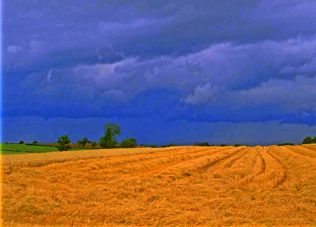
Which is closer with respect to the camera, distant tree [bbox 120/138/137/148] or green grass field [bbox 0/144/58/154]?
green grass field [bbox 0/144/58/154]

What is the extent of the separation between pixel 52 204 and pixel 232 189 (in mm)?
6773

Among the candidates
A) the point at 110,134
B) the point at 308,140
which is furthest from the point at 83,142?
the point at 308,140

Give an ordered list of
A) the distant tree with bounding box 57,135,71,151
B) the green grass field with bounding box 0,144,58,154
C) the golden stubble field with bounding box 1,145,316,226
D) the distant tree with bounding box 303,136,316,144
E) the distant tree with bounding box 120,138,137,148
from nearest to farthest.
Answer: the golden stubble field with bounding box 1,145,316,226
the green grass field with bounding box 0,144,58,154
the distant tree with bounding box 57,135,71,151
the distant tree with bounding box 120,138,137,148
the distant tree with bounding box 303,136,316,144

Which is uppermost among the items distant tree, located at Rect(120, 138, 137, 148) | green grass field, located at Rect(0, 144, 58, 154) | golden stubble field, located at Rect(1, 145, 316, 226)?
distant tree, located at Rect(120, 138, 137, 148)

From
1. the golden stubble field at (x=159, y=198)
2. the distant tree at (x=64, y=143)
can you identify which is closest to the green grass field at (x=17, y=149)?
the distant tree at (x=64, y=143)

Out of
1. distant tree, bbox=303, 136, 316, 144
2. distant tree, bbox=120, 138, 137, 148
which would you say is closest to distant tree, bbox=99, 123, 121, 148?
distant tree, bbox=120, 138, 137, 148

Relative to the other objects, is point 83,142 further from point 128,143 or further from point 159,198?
point 159,198

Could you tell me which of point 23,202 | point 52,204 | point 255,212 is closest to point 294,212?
point 255,212

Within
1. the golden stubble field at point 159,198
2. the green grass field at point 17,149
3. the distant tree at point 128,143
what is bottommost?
the golden stubble field at point 159,198

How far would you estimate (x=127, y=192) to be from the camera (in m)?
17.5

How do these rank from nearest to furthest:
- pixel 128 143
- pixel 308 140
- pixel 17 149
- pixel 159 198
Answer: pixel 159 198
pixel 17 149
pixel 128 143
pixel 308 140

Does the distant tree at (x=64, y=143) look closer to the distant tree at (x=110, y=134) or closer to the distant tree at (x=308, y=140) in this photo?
the distant tree at (x=110, y=134)

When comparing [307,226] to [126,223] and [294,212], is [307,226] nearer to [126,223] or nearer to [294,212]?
[294,212]

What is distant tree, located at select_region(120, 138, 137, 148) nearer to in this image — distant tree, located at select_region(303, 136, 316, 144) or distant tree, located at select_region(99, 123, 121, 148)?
distant tree, located at select_region(99, 123, 121, 148)
